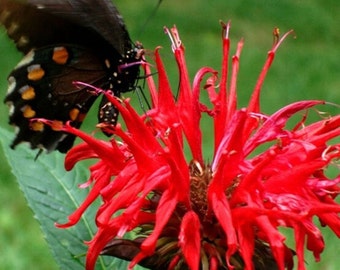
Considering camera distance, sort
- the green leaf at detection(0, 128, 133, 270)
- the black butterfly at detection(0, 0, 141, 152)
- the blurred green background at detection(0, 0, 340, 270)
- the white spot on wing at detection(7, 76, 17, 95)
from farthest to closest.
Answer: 1. the blurred green background at detection(0, 0, 340, 270)
2. the white spot on wing at detection(7, 76, 17, 95)
3. the black butterfly at detection(0, 0, 141, 152)
4. the green leaf at detection(0, 128, 133, 270)

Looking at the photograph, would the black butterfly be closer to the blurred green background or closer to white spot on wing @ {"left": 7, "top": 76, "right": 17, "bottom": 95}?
white spot on wing @ {"left": 7, "top": 76, "right": 17, "bottom": 95}

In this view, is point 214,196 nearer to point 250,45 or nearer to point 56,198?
point 56,198

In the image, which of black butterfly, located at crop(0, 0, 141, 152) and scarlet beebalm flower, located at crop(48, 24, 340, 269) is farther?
black butterfly, located at crop(0, 0, 141, 152)

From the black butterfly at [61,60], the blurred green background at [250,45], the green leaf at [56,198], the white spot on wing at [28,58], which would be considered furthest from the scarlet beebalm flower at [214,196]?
the blurred green background at [250,45]

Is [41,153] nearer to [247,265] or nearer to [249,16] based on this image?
[247,265]

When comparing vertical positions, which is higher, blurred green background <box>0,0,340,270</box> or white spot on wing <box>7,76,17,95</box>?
white spot on wing <box>7,76,17,95</box>

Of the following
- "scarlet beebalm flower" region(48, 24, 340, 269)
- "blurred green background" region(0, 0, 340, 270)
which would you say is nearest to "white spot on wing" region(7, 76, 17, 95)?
"scarlet beebalm flower" region(48, 24, 340, 269)

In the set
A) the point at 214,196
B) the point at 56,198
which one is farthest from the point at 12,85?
the point at 214,196

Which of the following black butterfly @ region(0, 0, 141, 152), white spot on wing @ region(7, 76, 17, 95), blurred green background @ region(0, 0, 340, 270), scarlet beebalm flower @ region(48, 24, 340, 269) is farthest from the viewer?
blurred green background @ region(0, 0, 340, 270)
